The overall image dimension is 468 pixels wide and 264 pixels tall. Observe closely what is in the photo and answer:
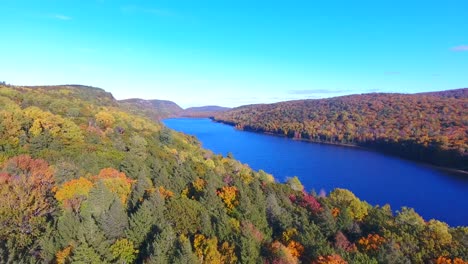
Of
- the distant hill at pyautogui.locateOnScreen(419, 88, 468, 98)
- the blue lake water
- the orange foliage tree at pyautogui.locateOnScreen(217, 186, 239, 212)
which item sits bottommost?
the blue lake water

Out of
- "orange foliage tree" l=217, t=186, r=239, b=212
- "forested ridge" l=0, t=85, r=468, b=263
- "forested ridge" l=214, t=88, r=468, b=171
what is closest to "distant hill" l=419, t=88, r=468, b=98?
"forested ridge" l=214, t=88, r=468, b=171

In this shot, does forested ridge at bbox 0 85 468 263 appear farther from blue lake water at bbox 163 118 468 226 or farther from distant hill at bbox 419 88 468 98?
distant hill at bbox 419 88 468 98

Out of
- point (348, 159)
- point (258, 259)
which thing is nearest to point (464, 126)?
point (348, 159)

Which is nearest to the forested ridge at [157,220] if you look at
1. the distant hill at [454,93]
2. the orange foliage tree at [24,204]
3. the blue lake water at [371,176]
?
the orange foliage tree at [24,204]

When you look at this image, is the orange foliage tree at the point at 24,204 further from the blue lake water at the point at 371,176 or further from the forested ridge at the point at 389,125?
the forested ridge at the point at 389,125

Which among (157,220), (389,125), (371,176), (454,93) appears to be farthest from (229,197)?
(454,93)

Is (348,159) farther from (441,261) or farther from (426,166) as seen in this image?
(441,261)
